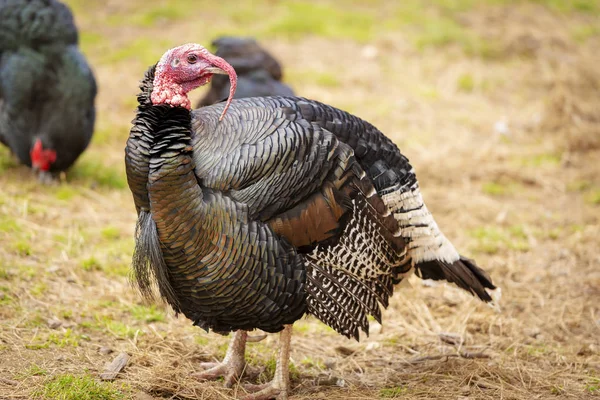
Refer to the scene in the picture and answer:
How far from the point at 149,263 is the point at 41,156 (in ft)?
11.8

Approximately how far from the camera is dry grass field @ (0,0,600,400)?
435 cm

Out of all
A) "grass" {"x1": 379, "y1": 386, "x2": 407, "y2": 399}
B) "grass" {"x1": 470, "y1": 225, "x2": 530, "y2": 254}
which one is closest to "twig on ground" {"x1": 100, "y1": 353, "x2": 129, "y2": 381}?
"grass" {"x1": 379, "y1": 386, "x2": 407, "y2": 399}

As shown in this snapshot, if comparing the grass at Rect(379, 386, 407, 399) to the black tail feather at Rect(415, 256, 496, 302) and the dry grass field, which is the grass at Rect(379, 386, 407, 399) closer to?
the dry grass field

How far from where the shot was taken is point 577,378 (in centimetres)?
446

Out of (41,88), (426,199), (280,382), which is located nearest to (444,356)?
(280,382)

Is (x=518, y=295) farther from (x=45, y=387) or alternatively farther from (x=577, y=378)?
(x=45, y=387)

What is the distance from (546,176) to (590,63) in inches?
139

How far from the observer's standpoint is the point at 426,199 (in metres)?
7.23

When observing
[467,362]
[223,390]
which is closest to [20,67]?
[223,390]

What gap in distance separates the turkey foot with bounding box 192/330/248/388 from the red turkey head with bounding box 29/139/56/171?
3.34 metres

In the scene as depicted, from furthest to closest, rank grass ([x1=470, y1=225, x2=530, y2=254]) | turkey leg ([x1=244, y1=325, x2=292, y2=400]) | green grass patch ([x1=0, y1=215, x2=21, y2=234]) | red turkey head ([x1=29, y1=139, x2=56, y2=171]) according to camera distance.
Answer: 1. red turkey head ([x1=29, y1=139, x2=56, y2=171])
2. grass ([x1=470, y1=225, x2=530, y2=254])
3. green grass patch ([x1=0, y1=215, x2=21, y2=234])
4. turkey leg ([x1=244, y1=325, x2=292, y2=400])

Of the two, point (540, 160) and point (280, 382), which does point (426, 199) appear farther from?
point (280, 382)

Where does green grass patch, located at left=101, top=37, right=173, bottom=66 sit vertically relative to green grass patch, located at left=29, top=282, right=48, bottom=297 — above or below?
below

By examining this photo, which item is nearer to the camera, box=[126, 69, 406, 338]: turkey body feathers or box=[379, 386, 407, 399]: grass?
box=[126, 69, 406, 338]: turkey body feathers
